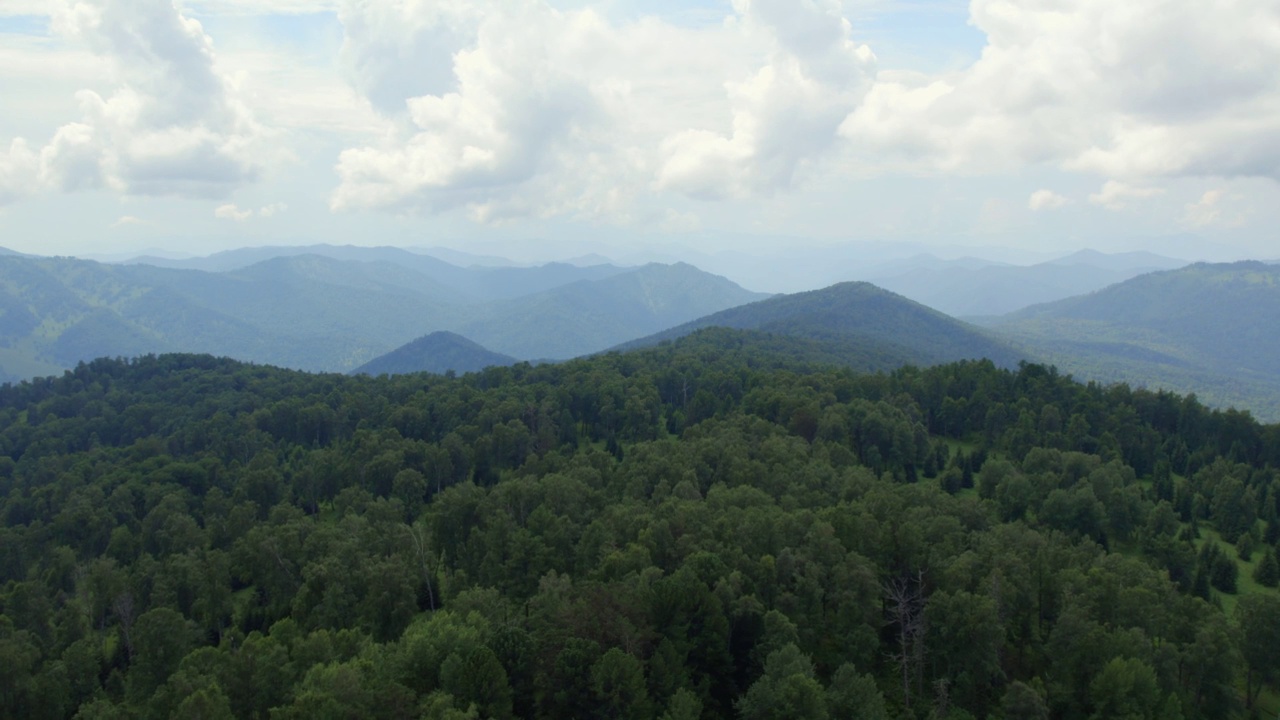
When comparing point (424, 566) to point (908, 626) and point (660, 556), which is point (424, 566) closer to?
point (660, 556)

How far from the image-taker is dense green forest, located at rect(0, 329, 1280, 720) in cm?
3428

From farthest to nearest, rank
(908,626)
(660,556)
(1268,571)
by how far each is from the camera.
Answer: (1268,571) → (660,556) → (908,626)

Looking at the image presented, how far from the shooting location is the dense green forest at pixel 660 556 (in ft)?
112

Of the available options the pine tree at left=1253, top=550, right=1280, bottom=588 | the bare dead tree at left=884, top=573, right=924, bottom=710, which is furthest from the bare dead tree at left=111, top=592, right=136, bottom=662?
the pine tree at left=1253, top=550, right=1280, bottom=588

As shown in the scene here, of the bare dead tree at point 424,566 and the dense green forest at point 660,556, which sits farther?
the bare dead tree at point 424,566

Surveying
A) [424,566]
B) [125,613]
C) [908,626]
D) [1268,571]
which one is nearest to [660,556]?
[908,626]

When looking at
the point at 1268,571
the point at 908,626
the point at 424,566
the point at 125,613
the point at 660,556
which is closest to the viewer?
the point at 908,626

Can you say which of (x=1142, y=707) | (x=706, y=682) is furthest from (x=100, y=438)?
(x=1142, y=707)

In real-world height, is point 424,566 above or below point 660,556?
below

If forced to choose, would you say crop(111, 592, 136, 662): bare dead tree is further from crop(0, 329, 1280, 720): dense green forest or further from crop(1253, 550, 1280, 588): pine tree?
crop(1253, 550, 1280, 588): pine tree

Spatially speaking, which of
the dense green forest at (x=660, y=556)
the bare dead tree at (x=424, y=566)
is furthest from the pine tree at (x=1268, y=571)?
the bare dead tree at (x=424, y=566)

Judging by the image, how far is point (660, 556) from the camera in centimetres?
4800

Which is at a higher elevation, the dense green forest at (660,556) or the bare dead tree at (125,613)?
the dense green forest at (660,556)

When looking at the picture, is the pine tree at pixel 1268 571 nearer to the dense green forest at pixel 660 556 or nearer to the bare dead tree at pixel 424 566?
the dense green forest at pixel 660 556
